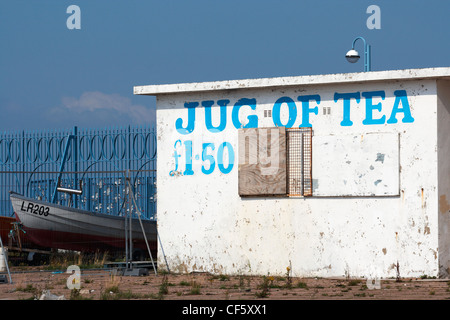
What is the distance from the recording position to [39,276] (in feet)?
64.7

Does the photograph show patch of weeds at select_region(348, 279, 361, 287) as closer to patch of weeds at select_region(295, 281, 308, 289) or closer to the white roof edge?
patch of weeds at select_region(295, 281, 308, 289)

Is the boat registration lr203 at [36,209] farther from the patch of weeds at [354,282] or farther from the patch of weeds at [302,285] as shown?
the patch of weeds at [354,282]

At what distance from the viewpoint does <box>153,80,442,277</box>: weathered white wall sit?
1811 cm

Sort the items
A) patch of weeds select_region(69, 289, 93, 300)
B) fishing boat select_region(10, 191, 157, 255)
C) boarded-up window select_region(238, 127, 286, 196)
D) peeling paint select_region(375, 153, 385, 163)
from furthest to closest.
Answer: fishing boat select_region(10, 191, 157, 255), boarded-up window select_region(238, 127, 286, 196), peeling paint select_region(375, 153, 385, 163), patch of weeds select_region(69, 289, 93, 300)

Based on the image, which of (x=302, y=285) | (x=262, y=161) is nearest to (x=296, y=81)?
(x=262, y=161)

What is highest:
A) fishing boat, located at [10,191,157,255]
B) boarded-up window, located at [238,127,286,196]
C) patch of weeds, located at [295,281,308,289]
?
boarded-up window, located at [238,127,286,196]

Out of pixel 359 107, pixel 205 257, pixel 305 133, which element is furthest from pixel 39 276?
pixel 359 107

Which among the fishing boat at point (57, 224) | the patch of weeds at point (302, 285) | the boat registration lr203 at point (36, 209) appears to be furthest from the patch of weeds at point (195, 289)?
A: the boat registration lr203 at point (36, 209)

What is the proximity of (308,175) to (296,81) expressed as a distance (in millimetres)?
2079

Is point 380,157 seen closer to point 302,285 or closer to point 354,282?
point 354,282

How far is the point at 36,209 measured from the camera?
23234 millimetres

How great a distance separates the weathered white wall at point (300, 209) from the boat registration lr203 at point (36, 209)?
4085mm

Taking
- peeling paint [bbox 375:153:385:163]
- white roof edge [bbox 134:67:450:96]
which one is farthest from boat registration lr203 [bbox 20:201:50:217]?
peeling paint [bbox 375:153:385:163]

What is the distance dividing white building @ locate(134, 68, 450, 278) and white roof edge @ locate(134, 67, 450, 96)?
0.02 metres
